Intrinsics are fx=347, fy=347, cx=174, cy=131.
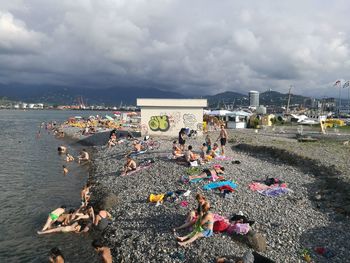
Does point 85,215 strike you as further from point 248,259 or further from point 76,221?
point 248,259

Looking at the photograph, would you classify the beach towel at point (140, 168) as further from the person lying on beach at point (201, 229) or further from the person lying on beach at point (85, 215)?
the person lying on beach at point (201, 229)

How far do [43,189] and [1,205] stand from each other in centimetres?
378

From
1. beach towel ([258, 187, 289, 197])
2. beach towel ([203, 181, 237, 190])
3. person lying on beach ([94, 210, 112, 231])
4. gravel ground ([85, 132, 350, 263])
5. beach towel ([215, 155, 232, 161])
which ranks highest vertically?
beach towel ([215, 155, 232, 161])

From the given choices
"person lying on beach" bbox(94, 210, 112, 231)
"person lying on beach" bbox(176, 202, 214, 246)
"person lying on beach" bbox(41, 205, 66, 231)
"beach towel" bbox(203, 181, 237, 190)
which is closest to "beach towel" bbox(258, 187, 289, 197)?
"beach towel" bbox(203, 181, 237, 190)

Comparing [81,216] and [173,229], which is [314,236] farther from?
[81,216]

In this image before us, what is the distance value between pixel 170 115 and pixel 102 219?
2342cm

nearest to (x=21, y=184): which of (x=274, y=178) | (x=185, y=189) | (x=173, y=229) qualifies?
(x=185, y=189)

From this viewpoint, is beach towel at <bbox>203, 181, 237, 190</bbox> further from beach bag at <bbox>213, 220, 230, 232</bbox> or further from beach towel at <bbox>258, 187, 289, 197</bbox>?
beach bag at <bbox>213, 220, 230, 232</bbox>

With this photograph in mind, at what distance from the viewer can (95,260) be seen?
13.0 metres

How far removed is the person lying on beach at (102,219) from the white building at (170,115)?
2246cm

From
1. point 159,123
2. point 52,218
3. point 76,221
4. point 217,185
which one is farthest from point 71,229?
point 159,123

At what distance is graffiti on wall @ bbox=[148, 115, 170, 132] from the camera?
3844 cm

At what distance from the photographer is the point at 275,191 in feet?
57.9

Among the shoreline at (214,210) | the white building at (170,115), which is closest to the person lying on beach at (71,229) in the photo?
the shoreline at (214,210)
